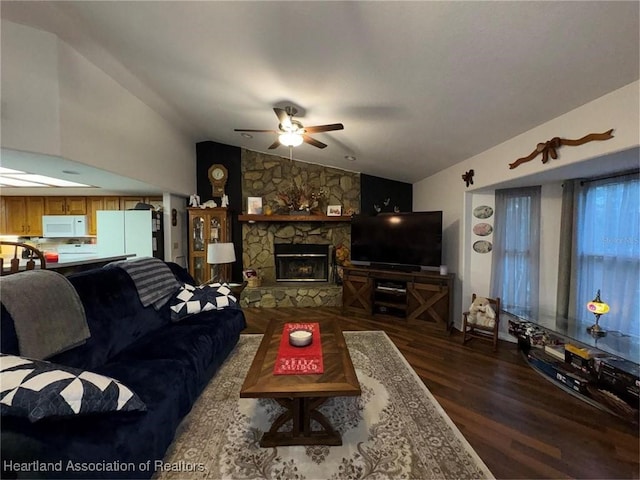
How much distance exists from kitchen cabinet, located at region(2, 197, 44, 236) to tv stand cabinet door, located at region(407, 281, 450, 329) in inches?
252

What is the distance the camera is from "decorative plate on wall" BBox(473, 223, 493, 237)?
11.0ft

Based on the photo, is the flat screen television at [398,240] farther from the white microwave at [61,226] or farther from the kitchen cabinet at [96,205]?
the white microwave at [61,226]

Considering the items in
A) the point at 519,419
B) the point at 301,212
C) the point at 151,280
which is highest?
the point at 301,212

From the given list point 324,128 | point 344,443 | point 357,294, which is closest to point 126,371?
point 344,443

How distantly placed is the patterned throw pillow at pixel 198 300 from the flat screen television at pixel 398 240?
7.66ft

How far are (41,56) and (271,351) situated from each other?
2956 millimetres

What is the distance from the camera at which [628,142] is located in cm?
160

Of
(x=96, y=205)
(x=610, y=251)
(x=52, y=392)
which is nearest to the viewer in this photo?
(x=52, y=392)

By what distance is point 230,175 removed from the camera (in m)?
5.02

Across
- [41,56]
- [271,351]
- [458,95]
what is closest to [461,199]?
[458,95]

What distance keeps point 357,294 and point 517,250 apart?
2.23 m

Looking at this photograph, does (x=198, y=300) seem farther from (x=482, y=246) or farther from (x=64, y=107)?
(x=482, y=246)

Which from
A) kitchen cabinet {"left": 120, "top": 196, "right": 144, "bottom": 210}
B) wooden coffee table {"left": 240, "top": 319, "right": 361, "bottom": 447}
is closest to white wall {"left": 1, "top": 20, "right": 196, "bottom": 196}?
kitchen cabinet {"left": 120, "top": 196, "right": 144, "bottom": 210}

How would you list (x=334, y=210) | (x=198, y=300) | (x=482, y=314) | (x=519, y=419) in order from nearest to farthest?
(x=519, y=419), (x=198, y=300), (x=482, y=314), (x=334, y=210)
